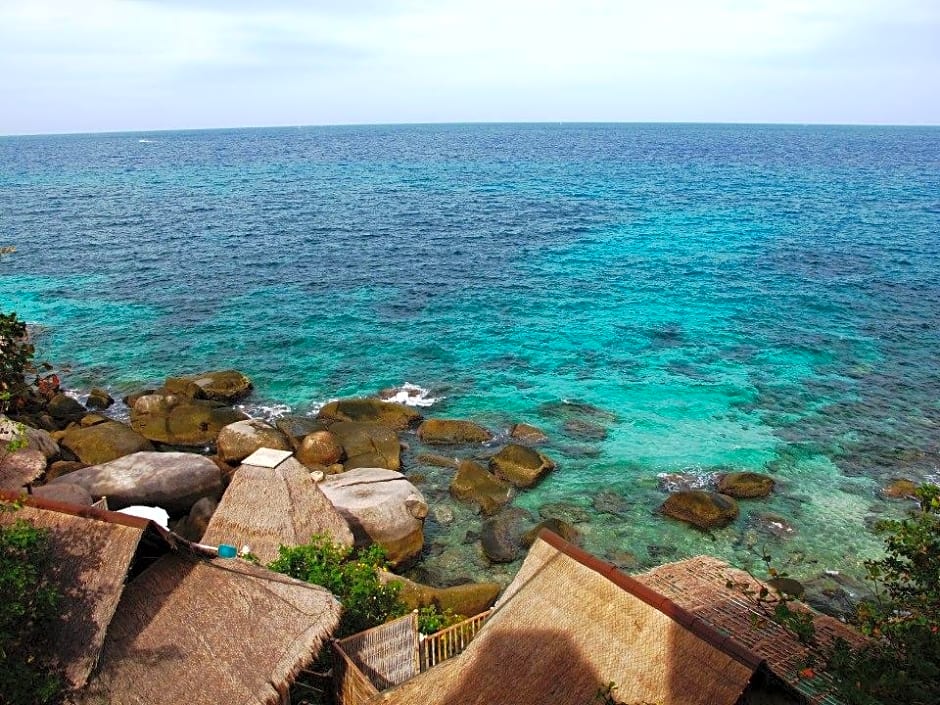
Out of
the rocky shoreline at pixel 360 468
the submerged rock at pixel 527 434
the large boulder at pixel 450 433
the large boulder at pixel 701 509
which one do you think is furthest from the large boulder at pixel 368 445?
the large boulder at pixel 701 509

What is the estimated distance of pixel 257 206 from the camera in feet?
230

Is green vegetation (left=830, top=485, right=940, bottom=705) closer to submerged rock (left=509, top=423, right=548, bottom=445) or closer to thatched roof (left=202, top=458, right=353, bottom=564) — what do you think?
thatched roof (left=202, top=458, right=353, bottom=564)

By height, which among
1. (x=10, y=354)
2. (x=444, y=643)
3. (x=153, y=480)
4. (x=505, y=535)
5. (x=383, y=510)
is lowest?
(x=505, y=535)

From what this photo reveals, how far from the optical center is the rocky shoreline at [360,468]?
17672 mm

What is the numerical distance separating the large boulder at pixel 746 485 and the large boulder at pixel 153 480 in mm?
15595

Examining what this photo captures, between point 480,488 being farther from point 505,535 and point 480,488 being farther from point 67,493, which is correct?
point 67,493

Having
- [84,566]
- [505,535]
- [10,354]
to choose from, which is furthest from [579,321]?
[10,354]

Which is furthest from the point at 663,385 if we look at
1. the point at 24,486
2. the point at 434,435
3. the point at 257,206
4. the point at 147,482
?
the point at 257,206

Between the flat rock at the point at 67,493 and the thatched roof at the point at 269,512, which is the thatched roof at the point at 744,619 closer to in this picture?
the thatched roof at the point at 269,512

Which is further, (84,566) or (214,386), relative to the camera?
(214,386)

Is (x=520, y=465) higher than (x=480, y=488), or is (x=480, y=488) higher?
(x=520, y=465)

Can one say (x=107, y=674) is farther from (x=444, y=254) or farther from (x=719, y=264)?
(x=719, y=264)

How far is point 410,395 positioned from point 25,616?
19704 millimetres

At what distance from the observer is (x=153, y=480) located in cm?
1830
